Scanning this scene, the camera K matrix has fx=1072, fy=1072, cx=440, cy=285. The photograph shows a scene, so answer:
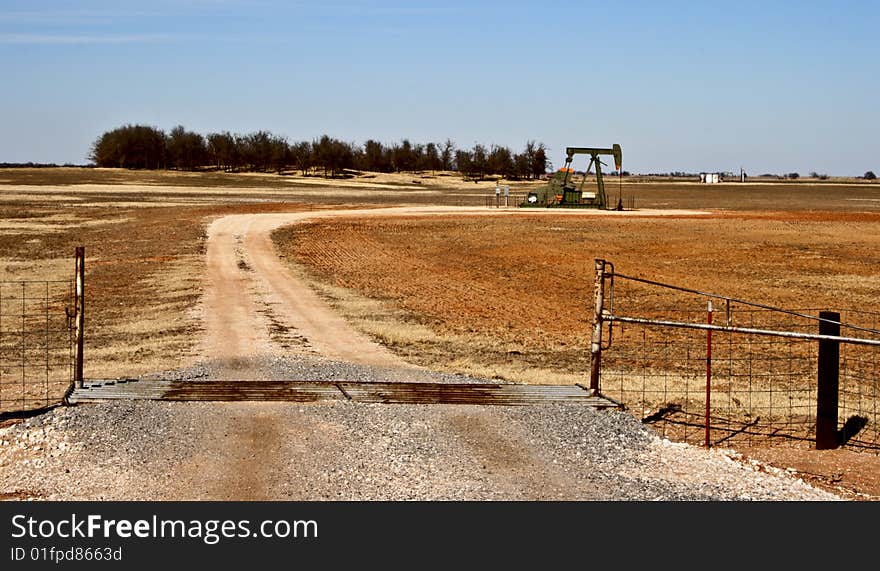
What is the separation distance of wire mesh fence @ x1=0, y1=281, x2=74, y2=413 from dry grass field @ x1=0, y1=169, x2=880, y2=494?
539 millimetres

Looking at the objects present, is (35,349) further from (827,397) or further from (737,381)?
(827,397)

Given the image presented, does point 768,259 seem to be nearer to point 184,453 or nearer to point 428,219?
point 428,219

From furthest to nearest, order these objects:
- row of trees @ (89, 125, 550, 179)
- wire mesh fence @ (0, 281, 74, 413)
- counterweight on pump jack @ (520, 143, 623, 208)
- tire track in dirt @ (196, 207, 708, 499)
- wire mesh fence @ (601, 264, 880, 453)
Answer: row of trees @ (89, 125, 550, 179)
counterweight on pump jack @ (520, 143, 623, 208)
wire mesh fence @ (0, 281, 74, 413)
wire mesh fence @ (601, 264, 880, 453)
tire track in dirt @ (196, 207, 708, 499)

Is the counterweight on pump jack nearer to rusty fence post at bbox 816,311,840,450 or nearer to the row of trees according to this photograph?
rusty fence post at bbox 816,311,840,450

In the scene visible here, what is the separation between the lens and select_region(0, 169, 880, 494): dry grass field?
17.6 m

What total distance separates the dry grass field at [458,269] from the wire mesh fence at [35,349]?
0.54 meters

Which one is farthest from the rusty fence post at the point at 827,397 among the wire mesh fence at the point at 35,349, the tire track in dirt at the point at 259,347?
the wire mesh fence at the point at 35,349

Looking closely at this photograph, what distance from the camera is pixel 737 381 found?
15.2 metres

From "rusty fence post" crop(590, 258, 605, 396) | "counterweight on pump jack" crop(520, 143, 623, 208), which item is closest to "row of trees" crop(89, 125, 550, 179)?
"counterweight on pump jack" crop(520, 143, 623, 208)

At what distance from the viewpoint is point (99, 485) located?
873 centimetres

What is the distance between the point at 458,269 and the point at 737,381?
15738mm

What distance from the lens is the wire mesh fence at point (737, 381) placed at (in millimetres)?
12250

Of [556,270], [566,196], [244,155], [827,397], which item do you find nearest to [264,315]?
[827,397]

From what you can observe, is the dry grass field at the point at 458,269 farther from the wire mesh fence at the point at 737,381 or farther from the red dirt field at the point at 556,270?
the wire mesh fence at the point at 737,381
